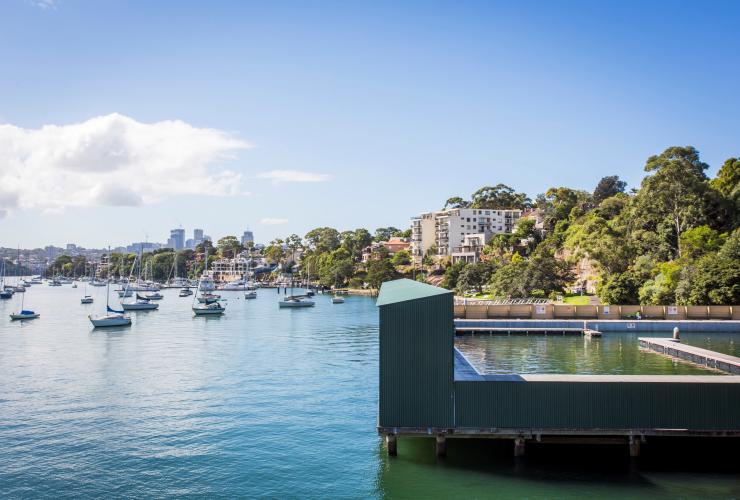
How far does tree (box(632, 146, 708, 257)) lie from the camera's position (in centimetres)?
8206

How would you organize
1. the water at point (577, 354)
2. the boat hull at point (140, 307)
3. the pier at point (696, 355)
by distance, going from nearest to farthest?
the pier at point (696, 355), the water at point (577, 354), the boat hull at point (140, 307)

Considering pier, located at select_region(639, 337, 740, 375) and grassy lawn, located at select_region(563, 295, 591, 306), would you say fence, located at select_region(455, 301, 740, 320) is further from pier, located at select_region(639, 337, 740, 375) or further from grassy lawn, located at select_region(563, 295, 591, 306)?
grassy lawn, located at select_region(563, 295, 591, 306)

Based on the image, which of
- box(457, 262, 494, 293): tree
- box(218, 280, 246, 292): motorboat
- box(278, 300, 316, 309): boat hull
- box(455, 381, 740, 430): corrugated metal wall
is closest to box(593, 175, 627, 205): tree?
box(457, 262, 494, 293): tree

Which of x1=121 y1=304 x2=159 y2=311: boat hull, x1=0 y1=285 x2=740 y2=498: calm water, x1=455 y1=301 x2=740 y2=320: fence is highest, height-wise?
x1=455 y1=301 x2=740 y2=320: fence

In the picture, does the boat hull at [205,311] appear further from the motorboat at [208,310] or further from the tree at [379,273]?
the tree at [379,273]

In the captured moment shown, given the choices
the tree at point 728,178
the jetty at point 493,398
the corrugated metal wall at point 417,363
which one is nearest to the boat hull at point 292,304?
the tree at point 728,178

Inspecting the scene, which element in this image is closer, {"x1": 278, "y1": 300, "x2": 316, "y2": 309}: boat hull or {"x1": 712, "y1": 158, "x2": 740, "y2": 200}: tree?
{"x1": 712, "y1": 158, "x2": 740, "y2": 200}: tree

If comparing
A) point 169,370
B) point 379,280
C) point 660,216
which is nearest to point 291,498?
point 169,370

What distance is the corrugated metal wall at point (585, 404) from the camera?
2317 centimetres

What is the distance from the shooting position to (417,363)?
2328 cm

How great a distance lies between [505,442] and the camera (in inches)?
1014

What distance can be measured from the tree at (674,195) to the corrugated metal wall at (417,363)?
2687 inches

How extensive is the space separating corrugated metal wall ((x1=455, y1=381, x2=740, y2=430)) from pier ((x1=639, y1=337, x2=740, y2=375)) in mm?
14693

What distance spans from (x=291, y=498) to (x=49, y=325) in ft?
235
